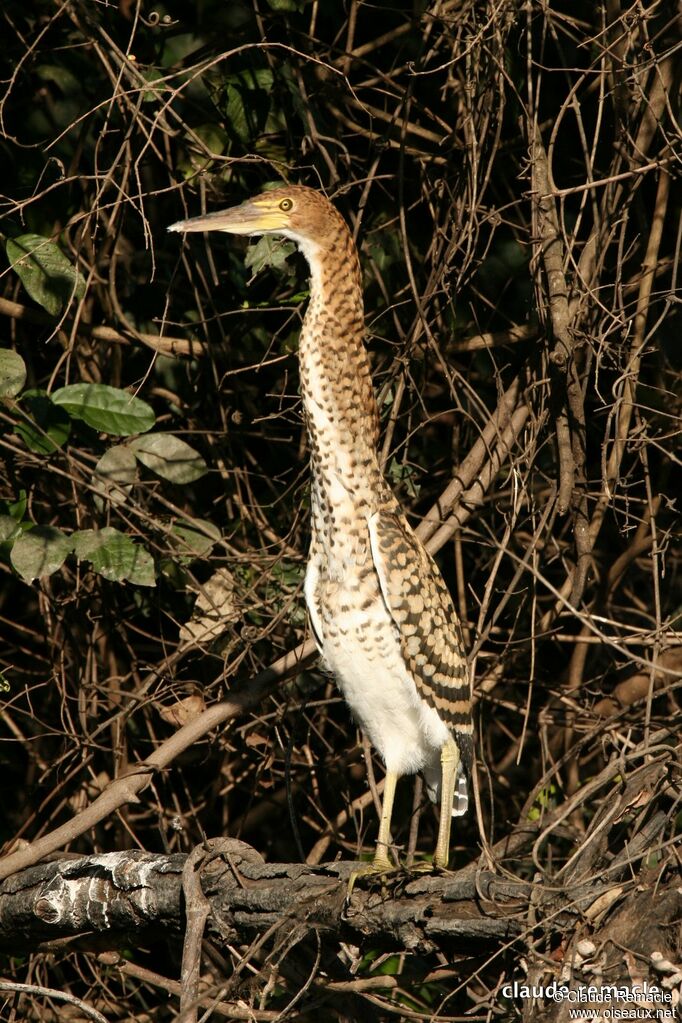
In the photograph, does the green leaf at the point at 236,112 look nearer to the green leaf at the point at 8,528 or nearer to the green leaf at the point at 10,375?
the green leaf at the point at 10,375

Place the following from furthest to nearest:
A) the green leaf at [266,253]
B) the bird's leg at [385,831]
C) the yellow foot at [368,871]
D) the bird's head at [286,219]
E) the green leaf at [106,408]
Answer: the green leaf at [266,253] < the green leaf at [106,408] < the bird's head at [286,219] < the bird's leg at [385,831] < the yellow foot at [368,871]

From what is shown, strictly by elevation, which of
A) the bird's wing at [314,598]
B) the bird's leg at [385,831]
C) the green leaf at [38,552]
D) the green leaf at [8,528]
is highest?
the green leaf at [8,528]

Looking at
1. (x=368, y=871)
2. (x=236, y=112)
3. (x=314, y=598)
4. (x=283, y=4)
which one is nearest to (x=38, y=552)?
(x=314, y=598)

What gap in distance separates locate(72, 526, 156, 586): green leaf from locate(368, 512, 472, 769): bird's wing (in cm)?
70

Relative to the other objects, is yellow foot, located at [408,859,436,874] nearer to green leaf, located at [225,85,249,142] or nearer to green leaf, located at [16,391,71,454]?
green leaf, located at [16,391,71,454]

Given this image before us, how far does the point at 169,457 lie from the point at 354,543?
80 centimetres

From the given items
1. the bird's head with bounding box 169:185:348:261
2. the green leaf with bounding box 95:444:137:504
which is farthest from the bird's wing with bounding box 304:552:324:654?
the bird's head with bounding box 169:185:348:261

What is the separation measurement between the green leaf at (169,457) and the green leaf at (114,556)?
0.28m

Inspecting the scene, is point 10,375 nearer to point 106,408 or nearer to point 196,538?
point 106,408

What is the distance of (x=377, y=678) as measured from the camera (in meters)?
2.87

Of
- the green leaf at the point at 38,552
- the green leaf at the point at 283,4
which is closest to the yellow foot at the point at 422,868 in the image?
the green leaf at the point at 38,552

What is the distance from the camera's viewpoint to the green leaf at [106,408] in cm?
321

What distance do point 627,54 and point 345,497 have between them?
1.48 metres

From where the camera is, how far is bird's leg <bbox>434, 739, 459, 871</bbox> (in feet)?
9.37
